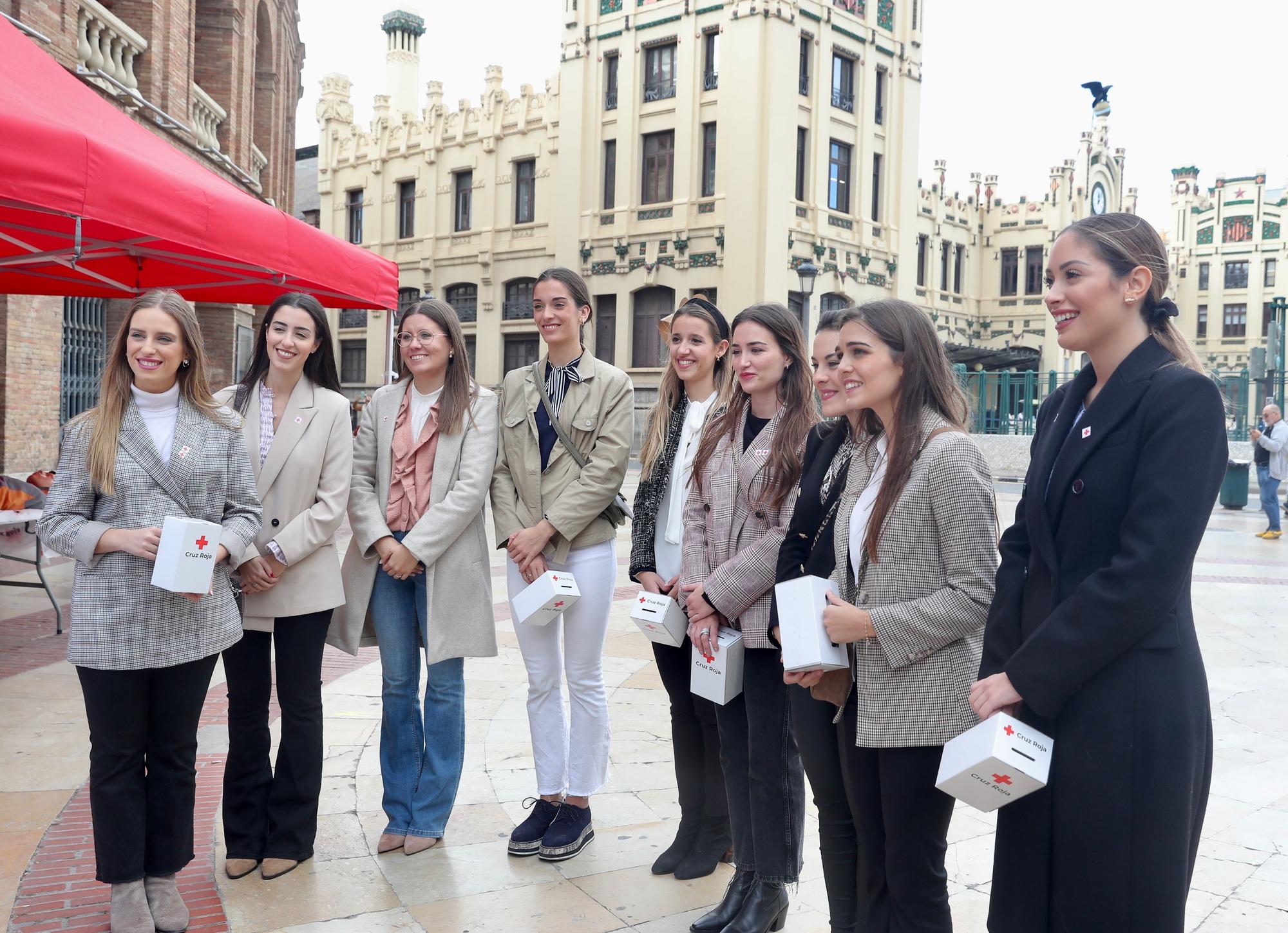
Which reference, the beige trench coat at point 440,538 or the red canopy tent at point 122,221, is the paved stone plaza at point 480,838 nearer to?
the beige trench coat at point 440,538

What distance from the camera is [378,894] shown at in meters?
3.72

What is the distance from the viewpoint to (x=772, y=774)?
134 inches

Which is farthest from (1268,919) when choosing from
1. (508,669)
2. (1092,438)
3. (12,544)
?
(12,544)

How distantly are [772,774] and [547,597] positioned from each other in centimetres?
105

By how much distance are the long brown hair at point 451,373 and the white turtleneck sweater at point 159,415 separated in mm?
958

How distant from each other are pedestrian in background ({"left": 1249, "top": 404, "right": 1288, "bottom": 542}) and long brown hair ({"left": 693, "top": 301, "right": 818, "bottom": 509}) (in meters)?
15.3

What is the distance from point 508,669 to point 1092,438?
210 inches

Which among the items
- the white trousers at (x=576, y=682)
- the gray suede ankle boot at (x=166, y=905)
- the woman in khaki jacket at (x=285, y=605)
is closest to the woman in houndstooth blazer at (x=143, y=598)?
the gray suede ankle boot at (x=166, y=905)

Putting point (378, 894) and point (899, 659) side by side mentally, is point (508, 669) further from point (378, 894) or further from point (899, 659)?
point (899, 659)

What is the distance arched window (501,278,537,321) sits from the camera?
33000 mm

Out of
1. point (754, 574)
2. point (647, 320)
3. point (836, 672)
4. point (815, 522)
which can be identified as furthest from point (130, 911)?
point (647, 320)

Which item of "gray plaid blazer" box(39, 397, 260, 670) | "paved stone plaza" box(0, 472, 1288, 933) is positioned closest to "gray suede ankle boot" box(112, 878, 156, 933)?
"paved stone plaza" box(0, 472, 1288, 933)

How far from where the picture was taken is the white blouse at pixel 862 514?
2869 mm

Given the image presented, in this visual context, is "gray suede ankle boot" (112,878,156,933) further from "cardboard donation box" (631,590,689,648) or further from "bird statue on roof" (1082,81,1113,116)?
"bird statue on roof" (1082,81,1113,116)
